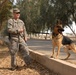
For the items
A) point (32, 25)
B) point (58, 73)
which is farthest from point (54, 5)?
point (58, 73)

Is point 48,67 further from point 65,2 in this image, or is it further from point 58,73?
point 65,2

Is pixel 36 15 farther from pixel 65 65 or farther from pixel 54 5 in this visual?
pixel 65 65

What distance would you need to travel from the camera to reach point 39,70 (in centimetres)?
947

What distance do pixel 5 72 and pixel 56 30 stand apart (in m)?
2.29

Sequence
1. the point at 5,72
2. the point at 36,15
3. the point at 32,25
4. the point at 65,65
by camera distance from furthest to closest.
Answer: the point at 32,25
the point at 36,15
the point at 5,72
the point at 65,65

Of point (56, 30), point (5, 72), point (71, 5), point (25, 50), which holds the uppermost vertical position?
point (71, 5)

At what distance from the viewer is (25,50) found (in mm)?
9477

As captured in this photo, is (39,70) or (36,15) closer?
(39,70)

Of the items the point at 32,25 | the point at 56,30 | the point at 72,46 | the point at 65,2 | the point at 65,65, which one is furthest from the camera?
the point at 32,25

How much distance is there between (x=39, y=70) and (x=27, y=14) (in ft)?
158

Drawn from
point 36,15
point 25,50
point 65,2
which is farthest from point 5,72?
point 36,15

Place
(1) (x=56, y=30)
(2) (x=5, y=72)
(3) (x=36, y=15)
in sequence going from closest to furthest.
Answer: (2) (x=5, y=72)
(1) (x=56, y=30)
(3) (x=36, y=15)

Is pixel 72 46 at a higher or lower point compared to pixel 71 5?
lower

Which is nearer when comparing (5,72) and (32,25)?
(5,72)
